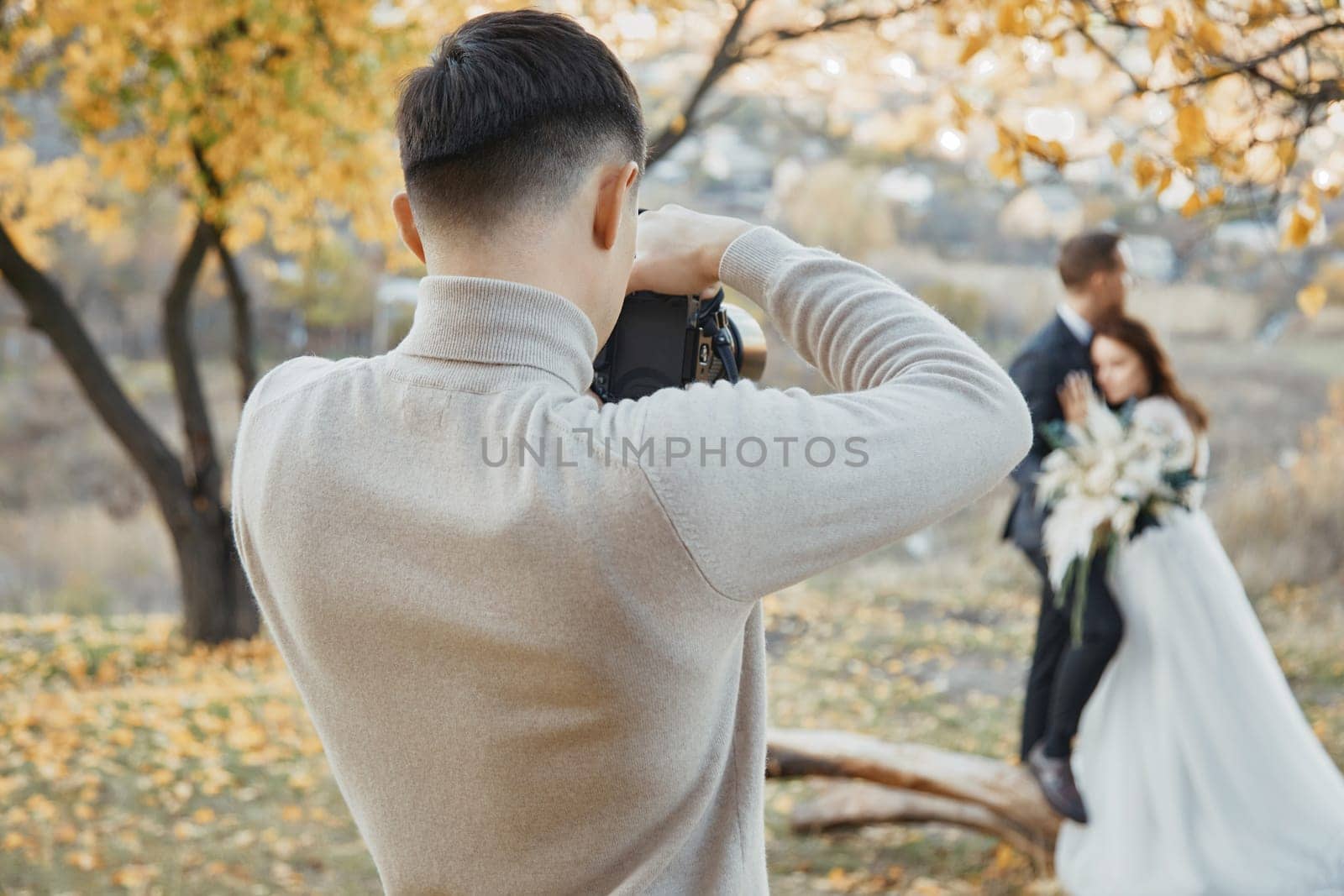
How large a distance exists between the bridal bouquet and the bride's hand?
0.12 m

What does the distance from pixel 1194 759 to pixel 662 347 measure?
134 inches

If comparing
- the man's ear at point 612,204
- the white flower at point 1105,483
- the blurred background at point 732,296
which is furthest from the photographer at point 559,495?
the white flower at point 1105,483

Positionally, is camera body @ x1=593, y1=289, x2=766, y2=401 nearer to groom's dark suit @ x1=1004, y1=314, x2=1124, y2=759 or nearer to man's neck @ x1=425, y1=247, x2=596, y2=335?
man's neck @ x1=425, y1=247, x2=596, y2=335

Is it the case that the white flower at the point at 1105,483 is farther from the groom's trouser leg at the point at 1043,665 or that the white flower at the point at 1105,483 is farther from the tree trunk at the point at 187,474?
the tree trunk at the point at 187,474

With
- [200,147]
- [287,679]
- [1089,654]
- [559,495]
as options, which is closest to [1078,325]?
[1089,654]

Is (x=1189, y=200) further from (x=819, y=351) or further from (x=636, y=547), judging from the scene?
(x=636, y=547)

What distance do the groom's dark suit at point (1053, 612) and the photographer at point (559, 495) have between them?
123 inches

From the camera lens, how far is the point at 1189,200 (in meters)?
2.24

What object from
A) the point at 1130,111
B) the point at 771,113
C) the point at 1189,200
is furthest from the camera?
the point at 771,113

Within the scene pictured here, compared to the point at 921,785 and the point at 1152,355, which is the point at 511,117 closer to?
the point at 921,785

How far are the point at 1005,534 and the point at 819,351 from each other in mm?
3656

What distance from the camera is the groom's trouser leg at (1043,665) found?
13.6 ft

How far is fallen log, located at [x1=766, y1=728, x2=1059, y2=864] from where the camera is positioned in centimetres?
406

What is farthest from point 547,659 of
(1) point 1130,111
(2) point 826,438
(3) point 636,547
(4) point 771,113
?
(4) point 771,113
